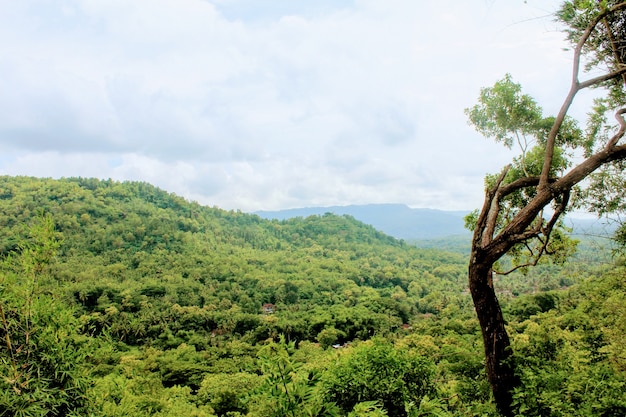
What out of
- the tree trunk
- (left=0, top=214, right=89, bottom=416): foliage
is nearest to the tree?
the tree trunk

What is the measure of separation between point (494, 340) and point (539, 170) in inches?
94.7

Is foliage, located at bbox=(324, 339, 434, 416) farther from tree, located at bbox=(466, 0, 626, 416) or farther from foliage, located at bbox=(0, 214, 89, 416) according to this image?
foliage, located at bbox=(0, 214, 89, 416)

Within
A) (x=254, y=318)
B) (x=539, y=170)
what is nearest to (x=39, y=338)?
(x=539, y=170)

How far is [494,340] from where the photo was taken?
269 centimetres

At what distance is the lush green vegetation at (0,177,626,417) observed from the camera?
9.46 feet

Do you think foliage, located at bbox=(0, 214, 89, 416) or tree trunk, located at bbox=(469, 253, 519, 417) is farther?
foliage, located at bbox=(0, 214, 89, 416)

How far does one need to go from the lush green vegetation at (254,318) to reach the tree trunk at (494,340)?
10cm

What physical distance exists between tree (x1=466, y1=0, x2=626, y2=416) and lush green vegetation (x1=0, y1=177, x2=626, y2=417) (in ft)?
1.22

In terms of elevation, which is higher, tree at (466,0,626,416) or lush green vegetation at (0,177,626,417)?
tree at (466,0,626,416)

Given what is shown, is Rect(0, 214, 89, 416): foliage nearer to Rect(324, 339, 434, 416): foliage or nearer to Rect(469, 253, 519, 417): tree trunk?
Rect(324, 339, 434, 416): foliage

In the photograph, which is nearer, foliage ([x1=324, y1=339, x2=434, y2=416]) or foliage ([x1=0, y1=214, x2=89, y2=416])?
foliage ([x1=324, y1=339, x2=434, y2=416])

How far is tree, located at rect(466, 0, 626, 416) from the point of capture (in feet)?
8.72

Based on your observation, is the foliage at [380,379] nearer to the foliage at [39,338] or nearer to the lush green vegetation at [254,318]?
the lush green vegetation at [254,318]

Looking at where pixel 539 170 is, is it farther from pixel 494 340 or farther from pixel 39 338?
pixel 39 338
